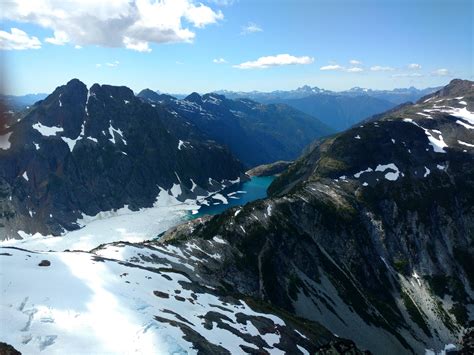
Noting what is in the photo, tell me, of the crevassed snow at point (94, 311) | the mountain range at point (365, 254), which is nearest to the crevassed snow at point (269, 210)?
the mountain range at point (365, 254)

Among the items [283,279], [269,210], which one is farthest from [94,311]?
[269,210]

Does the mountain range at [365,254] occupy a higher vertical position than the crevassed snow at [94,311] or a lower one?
lower

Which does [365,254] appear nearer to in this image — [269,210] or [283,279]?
[269,210]

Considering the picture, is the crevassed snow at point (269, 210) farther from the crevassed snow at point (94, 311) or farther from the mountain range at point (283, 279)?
the crevassed snow at point (94, 311)

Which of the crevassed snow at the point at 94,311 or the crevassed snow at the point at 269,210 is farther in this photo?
the crevassed snow at the point at 269,210

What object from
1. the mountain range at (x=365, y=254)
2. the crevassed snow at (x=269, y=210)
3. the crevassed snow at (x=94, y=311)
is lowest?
the mountain range at (x=365, y=254)

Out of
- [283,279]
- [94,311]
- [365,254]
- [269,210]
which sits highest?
[94,311]

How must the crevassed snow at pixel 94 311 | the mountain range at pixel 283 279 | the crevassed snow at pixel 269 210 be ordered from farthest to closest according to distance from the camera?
1. the crevassed snow at pixel 269 210
2. the mountain range at pixel 283 279
3. the crevassed snow at pixel 94 311

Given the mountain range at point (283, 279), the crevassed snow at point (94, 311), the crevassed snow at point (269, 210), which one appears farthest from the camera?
the crevassed snow at point (269, 210)

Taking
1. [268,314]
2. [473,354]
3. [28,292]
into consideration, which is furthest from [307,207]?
[28,292]

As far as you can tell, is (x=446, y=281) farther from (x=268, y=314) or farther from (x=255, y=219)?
(x=268, y=314)

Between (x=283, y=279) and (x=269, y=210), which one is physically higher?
(x=269, y=210)

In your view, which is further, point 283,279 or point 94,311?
point 283,279
